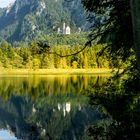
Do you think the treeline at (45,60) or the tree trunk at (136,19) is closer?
the tree trunk at (136,19)

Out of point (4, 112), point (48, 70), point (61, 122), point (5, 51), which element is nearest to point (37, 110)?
point (4, 112)

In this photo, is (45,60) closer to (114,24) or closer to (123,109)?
(123,109)

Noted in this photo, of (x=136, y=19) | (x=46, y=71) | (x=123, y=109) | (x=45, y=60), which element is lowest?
(x=46, y=71)

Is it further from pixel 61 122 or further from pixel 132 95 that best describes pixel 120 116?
pixel 61 122

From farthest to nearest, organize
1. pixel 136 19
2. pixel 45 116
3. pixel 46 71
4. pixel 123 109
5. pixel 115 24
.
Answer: pixel 46 71 → pixel 45 116 → pixel 123 109 → pixel 115 24 → pixel 136 19

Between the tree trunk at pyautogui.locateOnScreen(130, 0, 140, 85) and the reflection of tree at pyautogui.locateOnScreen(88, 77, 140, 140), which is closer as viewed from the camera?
the tree trunk at pyautogui.locateOnScreen(130, 0, 140, 85)

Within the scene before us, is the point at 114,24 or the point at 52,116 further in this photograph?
the point at 52,116

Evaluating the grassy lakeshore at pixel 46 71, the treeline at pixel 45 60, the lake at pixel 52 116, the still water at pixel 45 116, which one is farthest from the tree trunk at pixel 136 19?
the treeline at pixel 45 60

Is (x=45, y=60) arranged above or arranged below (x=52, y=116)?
below

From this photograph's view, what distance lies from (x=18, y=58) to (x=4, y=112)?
119 meters

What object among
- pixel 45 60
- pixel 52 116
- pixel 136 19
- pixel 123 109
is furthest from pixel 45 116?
pixel 45 60

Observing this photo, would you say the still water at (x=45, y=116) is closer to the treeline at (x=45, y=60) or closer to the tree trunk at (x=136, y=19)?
the tree trunk at (x=136, y=19)

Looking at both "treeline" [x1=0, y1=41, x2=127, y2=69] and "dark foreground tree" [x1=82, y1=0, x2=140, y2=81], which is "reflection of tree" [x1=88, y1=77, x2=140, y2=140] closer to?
"dark foreground tree" [x1=82, y1=0, x2=140, y2=81]

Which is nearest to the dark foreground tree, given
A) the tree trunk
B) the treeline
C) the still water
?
the tree trunk
